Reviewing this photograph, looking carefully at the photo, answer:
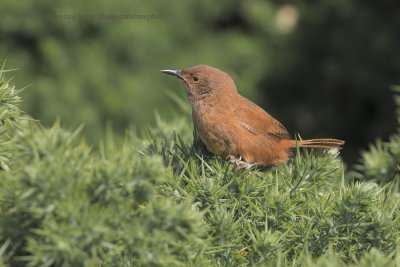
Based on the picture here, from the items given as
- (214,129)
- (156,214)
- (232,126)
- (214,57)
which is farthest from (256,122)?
(214,57)

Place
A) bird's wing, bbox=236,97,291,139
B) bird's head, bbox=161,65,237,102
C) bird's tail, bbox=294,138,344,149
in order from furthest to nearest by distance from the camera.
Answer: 1. bird's head, bbox=161,65,237,102
2. bird's wing, bbox=236,97,291,139
3. bird's tail, bbox=294,138,344,149

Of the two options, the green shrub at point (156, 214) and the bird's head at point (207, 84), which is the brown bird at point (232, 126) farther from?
the green shrub at point (156, 214)

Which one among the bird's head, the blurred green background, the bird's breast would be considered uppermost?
the bird's head

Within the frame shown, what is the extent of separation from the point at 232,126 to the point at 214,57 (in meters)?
4.39

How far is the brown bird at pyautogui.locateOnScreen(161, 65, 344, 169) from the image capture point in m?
3.03

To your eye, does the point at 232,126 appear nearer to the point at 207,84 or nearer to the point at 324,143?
the point at 207,84

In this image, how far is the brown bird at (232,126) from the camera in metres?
3.03

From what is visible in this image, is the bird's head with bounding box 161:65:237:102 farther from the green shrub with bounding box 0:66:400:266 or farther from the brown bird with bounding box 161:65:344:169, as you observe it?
the green shrub with bounding box 0:66:400:266

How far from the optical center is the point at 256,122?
335 centimetres

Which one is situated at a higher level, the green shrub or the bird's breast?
the green shrub

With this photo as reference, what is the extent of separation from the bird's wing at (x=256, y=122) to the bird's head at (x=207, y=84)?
175 mm

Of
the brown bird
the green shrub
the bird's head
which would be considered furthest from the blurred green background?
the green shrub

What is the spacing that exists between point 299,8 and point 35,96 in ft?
15.0

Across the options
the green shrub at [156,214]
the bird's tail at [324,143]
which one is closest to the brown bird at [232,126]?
the bird's tail at [324,143]
